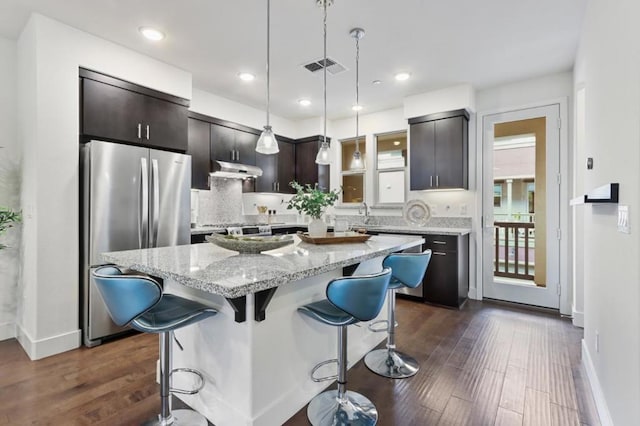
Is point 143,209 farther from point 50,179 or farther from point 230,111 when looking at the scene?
point 230,111

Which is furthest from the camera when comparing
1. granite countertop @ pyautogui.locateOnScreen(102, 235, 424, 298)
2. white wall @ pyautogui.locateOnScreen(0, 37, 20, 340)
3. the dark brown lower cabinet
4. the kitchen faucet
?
the kitchen faucet

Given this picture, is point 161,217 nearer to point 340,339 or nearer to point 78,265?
point 78,265

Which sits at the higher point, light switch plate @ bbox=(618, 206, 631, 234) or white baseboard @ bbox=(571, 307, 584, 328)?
light switch plate @ bbox=(618, 206, 631, 234)

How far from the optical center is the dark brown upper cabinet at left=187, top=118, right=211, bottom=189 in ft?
13.2

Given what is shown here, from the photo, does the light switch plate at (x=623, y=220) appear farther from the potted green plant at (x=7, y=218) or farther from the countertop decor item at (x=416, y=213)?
the potted green plant at (x=7, y=218)

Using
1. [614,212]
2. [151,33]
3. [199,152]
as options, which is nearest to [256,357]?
[614,212]

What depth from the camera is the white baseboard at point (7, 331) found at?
295 centimetres

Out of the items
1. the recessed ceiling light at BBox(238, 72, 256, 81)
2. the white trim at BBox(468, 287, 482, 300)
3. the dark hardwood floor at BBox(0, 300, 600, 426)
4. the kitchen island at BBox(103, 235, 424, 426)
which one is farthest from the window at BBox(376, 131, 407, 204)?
the kitchen island at BBox(103, 235, 424, 426)

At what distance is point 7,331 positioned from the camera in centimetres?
298

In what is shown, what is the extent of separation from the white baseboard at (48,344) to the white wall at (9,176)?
0.28m

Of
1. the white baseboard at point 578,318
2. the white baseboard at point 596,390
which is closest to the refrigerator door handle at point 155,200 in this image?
the white baseboard at point 596,390

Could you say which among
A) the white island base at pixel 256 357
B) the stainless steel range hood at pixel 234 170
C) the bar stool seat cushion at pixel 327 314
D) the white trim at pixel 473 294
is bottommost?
the white trim at pixel 473 294

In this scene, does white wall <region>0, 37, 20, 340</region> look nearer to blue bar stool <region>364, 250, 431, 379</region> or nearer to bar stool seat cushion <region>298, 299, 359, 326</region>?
bar stool seat cushion <region>298, 299, 359, 326</region>

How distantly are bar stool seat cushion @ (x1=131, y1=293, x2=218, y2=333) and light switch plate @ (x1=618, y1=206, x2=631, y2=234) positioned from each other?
1.96 metres
